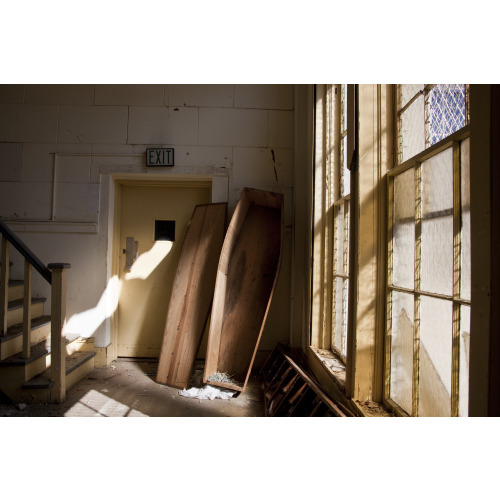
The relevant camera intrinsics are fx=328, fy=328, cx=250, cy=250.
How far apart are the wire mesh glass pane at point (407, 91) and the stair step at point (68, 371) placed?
2744 mm

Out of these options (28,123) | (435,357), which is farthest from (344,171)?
(28,123)

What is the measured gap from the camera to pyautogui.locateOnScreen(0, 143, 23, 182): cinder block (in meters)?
3.12

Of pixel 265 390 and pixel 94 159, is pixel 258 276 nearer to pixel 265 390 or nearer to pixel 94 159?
pixel 265 390

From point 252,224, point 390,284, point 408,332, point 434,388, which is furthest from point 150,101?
point 434,388

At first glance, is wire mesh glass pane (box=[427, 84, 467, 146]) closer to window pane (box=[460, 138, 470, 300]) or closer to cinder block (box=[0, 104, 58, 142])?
window pane (box=[460, 138, 470, 300])

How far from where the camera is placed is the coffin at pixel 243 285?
261 centimetres

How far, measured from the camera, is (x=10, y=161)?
313 cm

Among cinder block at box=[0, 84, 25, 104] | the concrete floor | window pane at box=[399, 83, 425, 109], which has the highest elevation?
cinder block at box=[0, 84, 25, 104]

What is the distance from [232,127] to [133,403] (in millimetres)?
2489

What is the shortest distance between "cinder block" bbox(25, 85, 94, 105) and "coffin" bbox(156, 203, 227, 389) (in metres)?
1.50

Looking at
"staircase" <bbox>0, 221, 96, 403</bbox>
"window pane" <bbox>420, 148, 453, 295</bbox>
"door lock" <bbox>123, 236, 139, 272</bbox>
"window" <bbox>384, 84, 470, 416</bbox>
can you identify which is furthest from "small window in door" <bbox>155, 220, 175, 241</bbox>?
"window pane" <bbox>420, 148, 453, 295</bbox>

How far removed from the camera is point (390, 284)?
150 cm

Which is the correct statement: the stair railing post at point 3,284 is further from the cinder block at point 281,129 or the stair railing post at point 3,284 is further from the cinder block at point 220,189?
the cinder block at point 281,129

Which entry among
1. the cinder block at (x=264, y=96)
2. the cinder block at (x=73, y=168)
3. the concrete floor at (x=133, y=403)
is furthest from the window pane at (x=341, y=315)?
the cinder block at (x=73, y=168)
